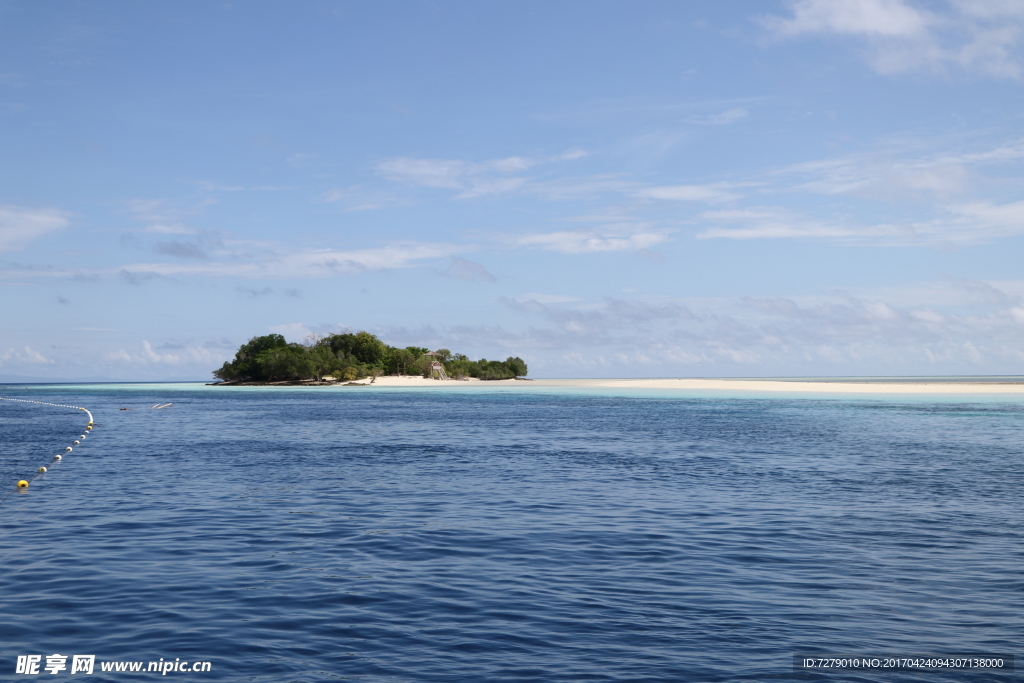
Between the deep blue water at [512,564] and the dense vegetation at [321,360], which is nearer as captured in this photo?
the deep blue water at [512,564]

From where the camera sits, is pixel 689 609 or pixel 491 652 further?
pixel 689 609

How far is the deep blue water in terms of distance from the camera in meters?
10.4

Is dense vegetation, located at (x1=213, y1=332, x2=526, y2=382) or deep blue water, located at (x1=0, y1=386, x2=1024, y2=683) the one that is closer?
deep blue water, located at (x1=0, y1=386, x2=1024, y2=683)

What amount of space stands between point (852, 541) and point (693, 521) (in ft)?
12.1

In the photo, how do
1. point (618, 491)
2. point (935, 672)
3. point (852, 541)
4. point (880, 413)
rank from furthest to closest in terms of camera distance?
1. point (880, 413)
2. point (618, 491)
3. point (852, 541)
4. point (935, 672)

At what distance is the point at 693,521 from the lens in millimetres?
19312

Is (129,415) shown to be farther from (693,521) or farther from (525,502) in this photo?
(693,521)

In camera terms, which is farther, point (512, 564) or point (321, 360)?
point (321, 360)

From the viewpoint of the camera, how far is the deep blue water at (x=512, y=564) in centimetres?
1036

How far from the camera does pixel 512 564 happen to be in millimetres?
14992

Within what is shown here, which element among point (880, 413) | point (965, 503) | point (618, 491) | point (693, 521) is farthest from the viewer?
point (880, 413)

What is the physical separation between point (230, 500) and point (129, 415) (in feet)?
181

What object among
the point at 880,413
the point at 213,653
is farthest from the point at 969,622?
the point at 880,413

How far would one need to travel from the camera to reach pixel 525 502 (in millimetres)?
22344
